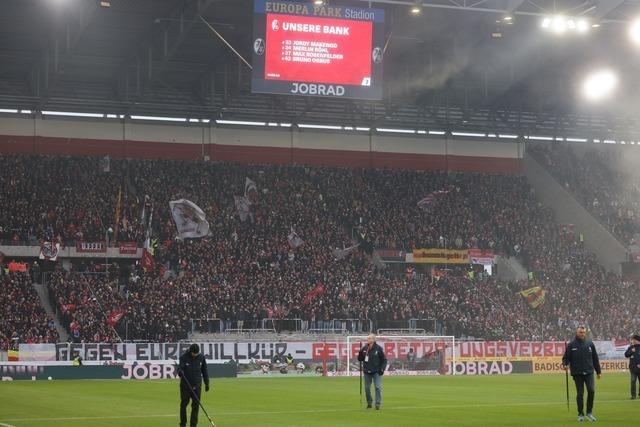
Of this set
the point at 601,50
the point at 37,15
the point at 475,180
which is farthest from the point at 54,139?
the point at 601,50

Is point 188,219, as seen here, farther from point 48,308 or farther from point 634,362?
point 634,362

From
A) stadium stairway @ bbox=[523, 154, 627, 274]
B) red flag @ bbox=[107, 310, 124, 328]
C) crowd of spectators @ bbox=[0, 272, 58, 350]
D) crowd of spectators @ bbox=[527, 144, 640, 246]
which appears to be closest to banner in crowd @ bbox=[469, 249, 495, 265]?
stadium stairway @ bbox=[523, 154, 627, 274]

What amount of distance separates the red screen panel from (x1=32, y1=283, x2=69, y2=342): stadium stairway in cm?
1865

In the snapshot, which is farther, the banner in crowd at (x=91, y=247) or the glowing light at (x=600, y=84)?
the banner in crowd at (x=91, y=247)

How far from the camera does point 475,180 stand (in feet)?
228

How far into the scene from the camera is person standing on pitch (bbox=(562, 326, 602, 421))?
21000mm

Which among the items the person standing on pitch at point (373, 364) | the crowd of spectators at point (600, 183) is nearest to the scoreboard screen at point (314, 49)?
the person standing on pitch at point (373, 364)

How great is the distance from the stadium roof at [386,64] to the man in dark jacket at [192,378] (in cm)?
2498

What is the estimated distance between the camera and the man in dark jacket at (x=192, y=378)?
1892 cm

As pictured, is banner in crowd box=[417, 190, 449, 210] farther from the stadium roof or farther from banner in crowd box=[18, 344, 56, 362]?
banner in crowd box=[18, 344, 56, 362]

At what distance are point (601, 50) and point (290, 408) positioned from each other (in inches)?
1290

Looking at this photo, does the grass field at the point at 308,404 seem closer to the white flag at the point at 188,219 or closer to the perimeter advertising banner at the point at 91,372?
the perimeter advertising banner at the point at 91,372

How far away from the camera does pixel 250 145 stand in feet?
220

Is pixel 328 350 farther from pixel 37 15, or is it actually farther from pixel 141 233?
pixel 37 15
